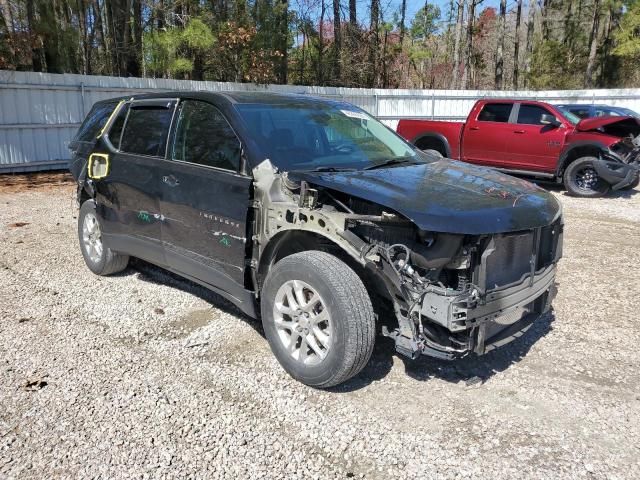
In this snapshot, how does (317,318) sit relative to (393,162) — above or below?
below

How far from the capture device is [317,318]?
320cm

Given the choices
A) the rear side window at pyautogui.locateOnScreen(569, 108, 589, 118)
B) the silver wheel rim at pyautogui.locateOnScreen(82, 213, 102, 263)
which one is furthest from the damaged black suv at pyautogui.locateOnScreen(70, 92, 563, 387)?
the rear side window at pyautogui.locateOnScreen(569, 108, 589, 118)

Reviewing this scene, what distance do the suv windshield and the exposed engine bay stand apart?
350 millimetres

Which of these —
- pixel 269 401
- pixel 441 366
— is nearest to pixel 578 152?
pixel 441 366

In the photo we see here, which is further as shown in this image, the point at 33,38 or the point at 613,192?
the point at 33,38

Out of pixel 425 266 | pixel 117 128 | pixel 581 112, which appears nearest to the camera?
pixel 425 266

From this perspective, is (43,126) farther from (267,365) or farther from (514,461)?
(514,461)

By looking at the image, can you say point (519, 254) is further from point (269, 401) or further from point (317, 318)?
point (269, 401)

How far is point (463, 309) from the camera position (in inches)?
112

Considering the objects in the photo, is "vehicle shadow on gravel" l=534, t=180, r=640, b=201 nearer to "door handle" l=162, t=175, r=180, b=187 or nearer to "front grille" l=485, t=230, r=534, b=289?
"front grille" l=485, t=230, r=534, b=289

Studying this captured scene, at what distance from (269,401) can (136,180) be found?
7.63 feet

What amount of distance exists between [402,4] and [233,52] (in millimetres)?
13178

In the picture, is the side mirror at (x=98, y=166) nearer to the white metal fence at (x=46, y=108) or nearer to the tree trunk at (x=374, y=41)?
the white metal fence at (x=46, y=108)

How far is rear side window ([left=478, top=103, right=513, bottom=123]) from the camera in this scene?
11195mm
